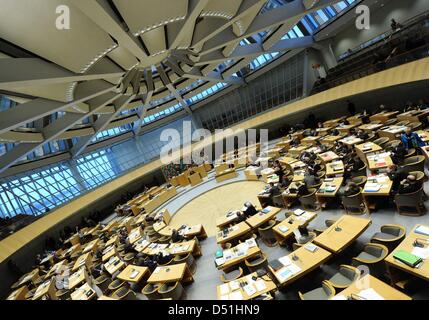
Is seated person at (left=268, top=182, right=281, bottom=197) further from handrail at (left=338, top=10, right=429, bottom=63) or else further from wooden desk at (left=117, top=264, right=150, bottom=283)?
handrail at (left=338, top=10, right=429, bottom=63)

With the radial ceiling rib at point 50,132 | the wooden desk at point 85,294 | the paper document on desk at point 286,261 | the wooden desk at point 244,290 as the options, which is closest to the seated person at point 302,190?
the paper document on desk at point 286,261

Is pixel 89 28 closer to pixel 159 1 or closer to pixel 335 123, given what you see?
pixel 159 1

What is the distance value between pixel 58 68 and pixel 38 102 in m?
3.00

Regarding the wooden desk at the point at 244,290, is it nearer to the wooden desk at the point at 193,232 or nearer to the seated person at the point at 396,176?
the wooden desk at the point at 193,232

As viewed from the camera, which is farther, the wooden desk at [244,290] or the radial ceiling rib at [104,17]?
the radial ceiling rib at [104,17]

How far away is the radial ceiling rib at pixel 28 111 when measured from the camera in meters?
9.38

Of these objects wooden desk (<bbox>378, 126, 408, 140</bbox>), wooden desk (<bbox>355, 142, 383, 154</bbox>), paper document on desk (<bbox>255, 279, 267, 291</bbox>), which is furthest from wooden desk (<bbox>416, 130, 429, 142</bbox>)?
paper document on desk (<bbox>255, 279, 267, 291</bbox>)

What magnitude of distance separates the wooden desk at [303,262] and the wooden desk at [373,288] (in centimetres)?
118

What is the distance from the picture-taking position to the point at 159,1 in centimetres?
726

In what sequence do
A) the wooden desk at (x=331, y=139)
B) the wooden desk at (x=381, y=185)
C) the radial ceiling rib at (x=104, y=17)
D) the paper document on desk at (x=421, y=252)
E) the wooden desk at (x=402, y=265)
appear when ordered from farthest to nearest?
the wooden desk at (x=331, y=139), the wooden desk at (x=381, y=185), the radial ceiling rib at (x=104, y=17), the paper document on desk at (x=421, y=252), the wooden desk at (x=402, y=265)

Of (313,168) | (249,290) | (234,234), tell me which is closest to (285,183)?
(313,168)

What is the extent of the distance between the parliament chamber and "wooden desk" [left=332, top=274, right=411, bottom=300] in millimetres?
25

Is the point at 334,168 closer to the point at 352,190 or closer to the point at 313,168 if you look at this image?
the point at 313,168
